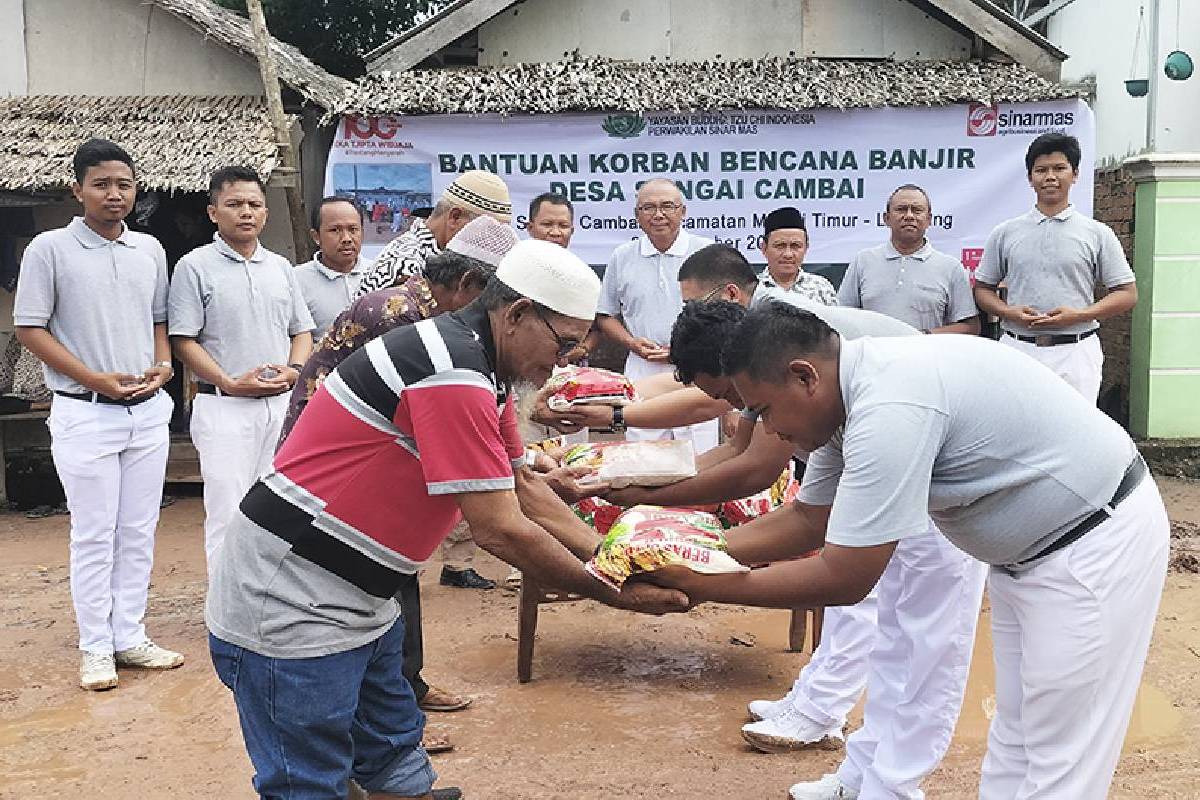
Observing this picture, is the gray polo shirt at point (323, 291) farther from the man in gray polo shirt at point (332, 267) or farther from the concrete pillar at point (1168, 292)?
the concrete pillar at point (1168, 292)

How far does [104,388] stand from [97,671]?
1.24m

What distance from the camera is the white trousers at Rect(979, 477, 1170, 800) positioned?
2.71m

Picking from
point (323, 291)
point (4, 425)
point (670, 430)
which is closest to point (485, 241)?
point (323, 291)

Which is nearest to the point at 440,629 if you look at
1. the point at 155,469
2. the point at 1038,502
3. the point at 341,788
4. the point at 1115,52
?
the point at 155,469

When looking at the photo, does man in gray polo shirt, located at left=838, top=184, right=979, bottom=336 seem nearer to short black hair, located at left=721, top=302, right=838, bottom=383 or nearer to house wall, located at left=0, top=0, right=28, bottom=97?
short black hair, located at left=721, top=302, right=838, bottom=383

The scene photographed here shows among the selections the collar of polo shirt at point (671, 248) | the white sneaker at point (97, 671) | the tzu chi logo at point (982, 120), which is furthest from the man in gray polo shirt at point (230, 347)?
the tzu chi logo at point (982, 120)

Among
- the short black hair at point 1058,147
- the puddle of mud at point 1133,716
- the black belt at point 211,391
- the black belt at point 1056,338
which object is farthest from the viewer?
the black belt at point 1056,338

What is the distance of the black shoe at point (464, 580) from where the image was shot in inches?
266

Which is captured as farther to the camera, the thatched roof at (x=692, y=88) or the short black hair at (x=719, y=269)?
the thatched roof at (x=692, y=88)

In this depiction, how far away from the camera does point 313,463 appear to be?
2.69m

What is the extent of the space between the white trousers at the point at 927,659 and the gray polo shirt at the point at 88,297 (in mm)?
3519

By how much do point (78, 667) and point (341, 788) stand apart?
330 cm

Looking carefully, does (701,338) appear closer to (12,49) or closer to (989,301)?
(989,301)

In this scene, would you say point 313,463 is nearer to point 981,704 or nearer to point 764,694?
point 764,694
